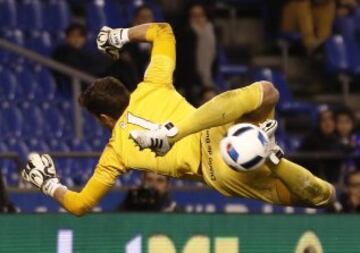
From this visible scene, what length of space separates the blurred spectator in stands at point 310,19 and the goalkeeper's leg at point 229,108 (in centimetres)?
768

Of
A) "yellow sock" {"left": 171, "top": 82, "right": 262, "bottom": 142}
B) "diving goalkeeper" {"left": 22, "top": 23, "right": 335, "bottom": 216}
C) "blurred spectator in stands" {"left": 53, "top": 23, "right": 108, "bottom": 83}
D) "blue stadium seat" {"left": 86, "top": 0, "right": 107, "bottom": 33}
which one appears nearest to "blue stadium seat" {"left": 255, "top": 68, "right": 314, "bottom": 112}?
"blue stadium seat" {"left": 86, "top": 0, "right": 107, "bottom": 33}

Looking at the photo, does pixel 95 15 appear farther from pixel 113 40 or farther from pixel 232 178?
pixel 232 178

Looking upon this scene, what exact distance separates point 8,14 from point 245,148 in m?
6.61

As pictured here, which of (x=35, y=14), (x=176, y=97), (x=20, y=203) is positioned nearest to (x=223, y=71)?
(x=35, y=14)

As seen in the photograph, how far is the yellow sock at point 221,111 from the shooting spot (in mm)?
9352

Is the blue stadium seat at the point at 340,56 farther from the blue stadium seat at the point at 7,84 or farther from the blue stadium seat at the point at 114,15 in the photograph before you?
the blue stadium seat at the point at 7,84

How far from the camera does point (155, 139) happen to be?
30.0 ft

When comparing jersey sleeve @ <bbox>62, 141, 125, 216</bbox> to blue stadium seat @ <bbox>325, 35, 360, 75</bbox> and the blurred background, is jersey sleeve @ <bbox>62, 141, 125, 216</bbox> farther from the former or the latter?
blue stadium seat @ <bbox>325, 35, 360, 75</bbox>

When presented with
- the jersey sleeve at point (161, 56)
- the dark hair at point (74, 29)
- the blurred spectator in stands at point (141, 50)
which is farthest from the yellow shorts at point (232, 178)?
the blurred spectator in stands at point (141, 50)

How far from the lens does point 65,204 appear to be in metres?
9.85

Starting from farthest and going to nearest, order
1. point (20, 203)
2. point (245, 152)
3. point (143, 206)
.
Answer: point (20, 203)
point (143, 206)
point (245, 152)

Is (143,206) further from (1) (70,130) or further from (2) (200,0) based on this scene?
(2) (200,0)

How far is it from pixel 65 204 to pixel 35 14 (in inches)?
229

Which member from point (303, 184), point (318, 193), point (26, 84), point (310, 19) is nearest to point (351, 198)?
point (318, 193)
